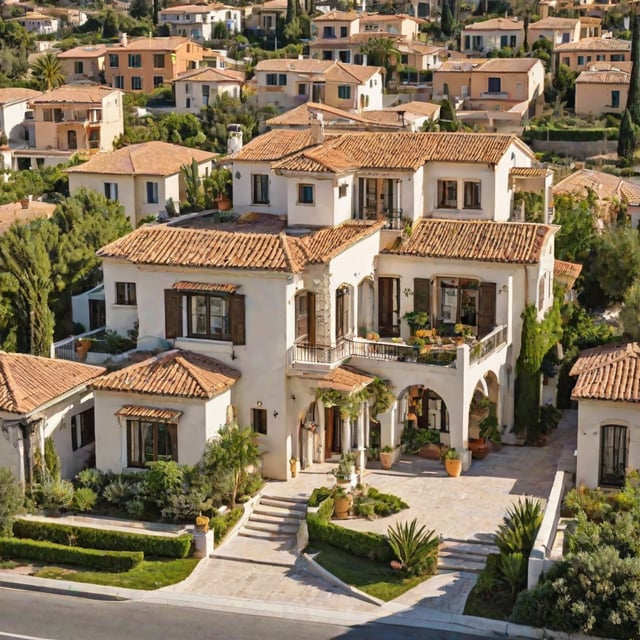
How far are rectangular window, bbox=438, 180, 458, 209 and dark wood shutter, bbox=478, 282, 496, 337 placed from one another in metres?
4.23

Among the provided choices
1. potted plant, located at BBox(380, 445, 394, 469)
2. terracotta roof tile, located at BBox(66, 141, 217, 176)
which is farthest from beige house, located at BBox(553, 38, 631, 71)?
potted plant, located at BBox(380, 445, 394, 469)

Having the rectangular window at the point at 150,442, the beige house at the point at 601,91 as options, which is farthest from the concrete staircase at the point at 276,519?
the beige house at the point at 601,91

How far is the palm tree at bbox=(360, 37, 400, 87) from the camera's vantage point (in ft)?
363

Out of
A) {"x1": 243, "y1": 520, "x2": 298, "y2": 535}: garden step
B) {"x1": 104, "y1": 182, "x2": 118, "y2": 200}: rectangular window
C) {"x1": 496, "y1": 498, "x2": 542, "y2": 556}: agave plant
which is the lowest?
{"x1": 243, "y1": 520, "x2": 298, "y2": 535}: garden step

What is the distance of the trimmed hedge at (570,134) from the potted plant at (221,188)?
4429 cm

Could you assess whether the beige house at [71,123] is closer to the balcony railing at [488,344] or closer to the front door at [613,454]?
the balcony railing at [488,344]

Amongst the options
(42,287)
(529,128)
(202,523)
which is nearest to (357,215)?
(42,287)

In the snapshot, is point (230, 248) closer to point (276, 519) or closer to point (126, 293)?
point (126, 293)

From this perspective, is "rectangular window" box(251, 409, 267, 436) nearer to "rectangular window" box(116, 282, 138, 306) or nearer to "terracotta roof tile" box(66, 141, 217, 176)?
"rectangular window" box(116, 282, 138, 306)

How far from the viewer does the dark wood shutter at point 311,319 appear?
37906 mm

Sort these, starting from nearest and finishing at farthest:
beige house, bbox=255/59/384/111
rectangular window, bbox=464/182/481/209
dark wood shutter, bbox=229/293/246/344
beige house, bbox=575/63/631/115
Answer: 1. dark wood shutter, bbox=229/293/246/344
2. rectangular window, bbox=464/182/481/209
3. beige house, bbox=255/59/384/111
4. beige house, bbox=575/63/631/115

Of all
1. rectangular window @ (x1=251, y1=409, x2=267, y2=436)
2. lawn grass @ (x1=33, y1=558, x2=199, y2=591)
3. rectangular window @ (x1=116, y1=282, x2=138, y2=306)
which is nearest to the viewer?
lawn grass @ (x1=33, y1=558, x2=199, y2=591)

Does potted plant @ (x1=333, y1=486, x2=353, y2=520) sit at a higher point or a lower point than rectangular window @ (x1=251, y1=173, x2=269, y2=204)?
lower

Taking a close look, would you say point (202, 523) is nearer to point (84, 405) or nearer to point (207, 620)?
point (207, 620)
